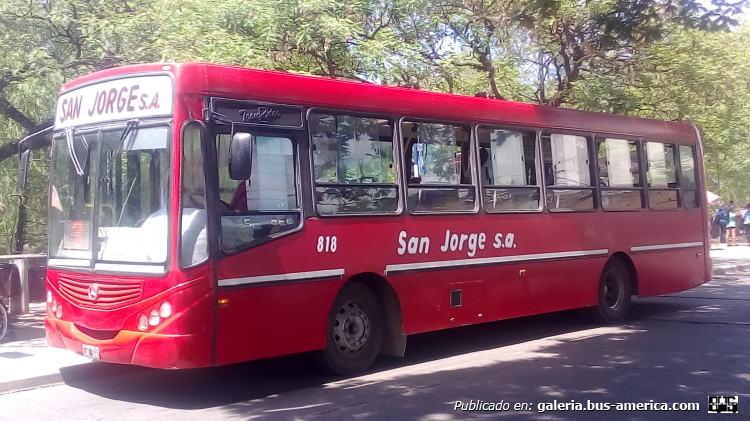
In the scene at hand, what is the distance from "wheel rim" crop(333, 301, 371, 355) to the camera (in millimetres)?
8492

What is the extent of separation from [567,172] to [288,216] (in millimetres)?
5024

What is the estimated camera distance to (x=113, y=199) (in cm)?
764

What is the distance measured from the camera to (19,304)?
Result: 11.5 m

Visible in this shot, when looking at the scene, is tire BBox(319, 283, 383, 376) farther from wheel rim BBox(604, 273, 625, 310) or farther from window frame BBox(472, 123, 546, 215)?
wheel rim BBox(604, 273, 625, 310)

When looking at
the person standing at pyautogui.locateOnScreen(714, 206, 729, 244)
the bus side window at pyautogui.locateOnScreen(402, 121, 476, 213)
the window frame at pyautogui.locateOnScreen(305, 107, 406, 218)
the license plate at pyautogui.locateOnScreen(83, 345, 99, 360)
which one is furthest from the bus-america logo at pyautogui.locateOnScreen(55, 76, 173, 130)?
the person standing at pyautogui.locateOnScreen(714, 206, 729, 244)

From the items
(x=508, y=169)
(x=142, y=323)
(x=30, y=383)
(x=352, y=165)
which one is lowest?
(x=30, y=383)

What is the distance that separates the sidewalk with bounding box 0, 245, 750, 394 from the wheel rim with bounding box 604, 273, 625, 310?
754 cm

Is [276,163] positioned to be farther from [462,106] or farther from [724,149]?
[724,149]

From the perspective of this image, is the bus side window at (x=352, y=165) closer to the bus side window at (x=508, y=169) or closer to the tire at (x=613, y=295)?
the bus side window at (x=508, y=169)

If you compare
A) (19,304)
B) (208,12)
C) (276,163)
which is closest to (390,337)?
(276,163)

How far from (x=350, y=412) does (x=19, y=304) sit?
6.69 metres

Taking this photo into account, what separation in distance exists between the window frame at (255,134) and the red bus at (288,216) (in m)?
0.02

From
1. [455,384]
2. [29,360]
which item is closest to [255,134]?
[455,384]

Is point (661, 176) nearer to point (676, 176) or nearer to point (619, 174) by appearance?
point (676, 176)
